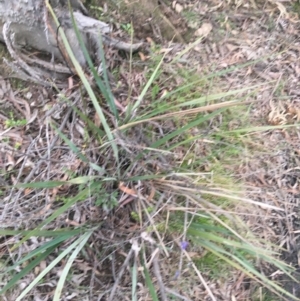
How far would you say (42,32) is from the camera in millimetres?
1754

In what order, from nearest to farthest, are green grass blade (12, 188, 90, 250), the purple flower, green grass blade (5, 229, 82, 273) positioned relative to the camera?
green grass blade (12, 188, 90, 250), green grass blade (5, 229, 82, 273), the purple flower

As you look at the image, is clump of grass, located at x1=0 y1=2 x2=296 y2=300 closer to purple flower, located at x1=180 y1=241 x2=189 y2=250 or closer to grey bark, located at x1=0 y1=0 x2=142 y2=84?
purple flower, located at x1=180 y1=241 x2=189 y2=250

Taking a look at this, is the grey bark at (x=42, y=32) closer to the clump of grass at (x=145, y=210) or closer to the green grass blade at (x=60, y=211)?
the clump of grass at (x=145, y=210)

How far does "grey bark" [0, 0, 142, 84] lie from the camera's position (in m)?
1.69

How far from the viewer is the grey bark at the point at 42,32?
1.69m

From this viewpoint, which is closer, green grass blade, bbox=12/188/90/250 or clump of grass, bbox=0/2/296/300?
green grass blade, bbox=12/188/90/250

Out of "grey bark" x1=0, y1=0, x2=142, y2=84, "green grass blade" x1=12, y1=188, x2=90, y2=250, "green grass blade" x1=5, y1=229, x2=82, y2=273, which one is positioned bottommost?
"green grass blade" x1=5, y1=229, x2=82, y2=273

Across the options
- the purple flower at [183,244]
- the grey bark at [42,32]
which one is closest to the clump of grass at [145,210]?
the purple flower at [183,244]

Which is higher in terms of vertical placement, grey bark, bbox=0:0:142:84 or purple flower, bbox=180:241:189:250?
grey bark, bbox=0:0:142:84

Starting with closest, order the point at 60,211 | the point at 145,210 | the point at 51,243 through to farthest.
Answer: the point at 60,211 → the point at 51,243 → the point at 145,210

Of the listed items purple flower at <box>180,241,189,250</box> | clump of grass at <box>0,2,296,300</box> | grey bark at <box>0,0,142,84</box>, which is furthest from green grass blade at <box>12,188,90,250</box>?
grey bark at <box>0,0,142,84</box>

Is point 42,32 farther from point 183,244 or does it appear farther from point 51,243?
point 183,244

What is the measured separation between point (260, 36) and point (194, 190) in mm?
935

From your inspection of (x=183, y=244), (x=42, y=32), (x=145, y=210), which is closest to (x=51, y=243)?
(x=145, y=210)
